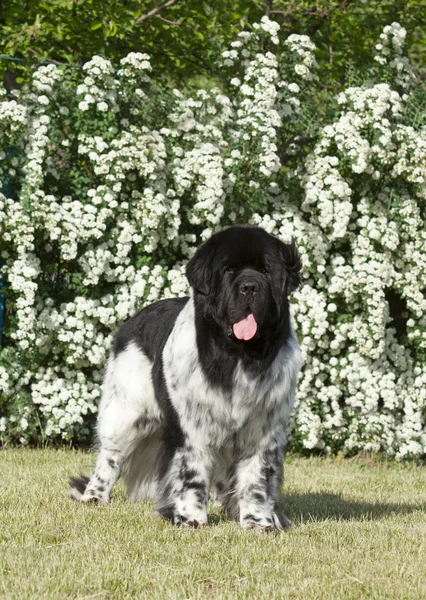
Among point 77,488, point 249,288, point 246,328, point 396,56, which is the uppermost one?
point 396,56

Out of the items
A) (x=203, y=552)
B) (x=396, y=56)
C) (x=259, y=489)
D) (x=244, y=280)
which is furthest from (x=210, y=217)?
(x=203, y=552)

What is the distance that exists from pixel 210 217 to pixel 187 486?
3053 mm

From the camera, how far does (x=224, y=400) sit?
15.3 ft

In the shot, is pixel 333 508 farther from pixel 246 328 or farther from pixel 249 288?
pixel 249 288

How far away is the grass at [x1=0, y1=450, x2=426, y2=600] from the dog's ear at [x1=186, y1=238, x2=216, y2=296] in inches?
46.9

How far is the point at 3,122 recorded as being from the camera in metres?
7.14

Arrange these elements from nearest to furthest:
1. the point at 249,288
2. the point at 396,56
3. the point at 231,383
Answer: the point at 249,288
the point at 231,383
the point at 396,56

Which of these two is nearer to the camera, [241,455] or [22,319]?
[241,455]

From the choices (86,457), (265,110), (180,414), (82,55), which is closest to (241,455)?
(180,414)

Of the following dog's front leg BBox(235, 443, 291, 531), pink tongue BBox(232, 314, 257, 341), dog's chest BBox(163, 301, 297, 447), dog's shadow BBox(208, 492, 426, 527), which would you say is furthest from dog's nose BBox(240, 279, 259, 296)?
dog's shadow BBox(208, 492, 426, 527)

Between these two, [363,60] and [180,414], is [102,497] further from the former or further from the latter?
[363,60]

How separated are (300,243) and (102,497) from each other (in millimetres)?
3029

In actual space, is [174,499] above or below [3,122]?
below

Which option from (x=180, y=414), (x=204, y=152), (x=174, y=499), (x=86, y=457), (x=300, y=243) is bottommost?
(x=86, y=457)
